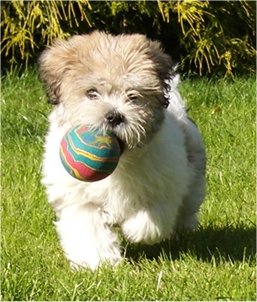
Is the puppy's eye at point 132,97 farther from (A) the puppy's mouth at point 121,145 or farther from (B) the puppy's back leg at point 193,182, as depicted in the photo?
(B) the puppy's back leg at point 193,182

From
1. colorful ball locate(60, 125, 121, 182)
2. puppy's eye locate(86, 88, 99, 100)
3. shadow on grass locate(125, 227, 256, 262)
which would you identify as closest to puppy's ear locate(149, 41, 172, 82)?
puppy's eye locate(86, 88, 99, 100)

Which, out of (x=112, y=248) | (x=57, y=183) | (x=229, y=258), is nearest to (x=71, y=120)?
(x=57, y=183)

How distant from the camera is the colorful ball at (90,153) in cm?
443

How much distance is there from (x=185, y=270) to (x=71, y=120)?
3.01ft

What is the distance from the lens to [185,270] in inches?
182

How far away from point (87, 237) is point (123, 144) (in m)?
0.58

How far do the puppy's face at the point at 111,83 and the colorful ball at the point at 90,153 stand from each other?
1.9 inches

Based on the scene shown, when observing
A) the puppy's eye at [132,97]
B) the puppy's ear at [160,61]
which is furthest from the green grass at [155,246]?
the puppy's ear at [160,61]

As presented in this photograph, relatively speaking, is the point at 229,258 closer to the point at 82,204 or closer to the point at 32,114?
the point at 82,204

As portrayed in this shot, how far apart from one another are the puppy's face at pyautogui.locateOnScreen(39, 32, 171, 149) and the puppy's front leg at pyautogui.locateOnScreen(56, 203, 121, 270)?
0.48 metres

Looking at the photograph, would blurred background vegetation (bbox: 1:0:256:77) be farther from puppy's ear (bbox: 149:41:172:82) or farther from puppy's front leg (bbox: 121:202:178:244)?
puppy's front leg (bbox: 121:202:178:244)

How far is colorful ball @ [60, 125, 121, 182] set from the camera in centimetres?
443

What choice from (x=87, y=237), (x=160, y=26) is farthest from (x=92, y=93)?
(x=160, y=26)

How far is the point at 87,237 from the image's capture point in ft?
15.8
